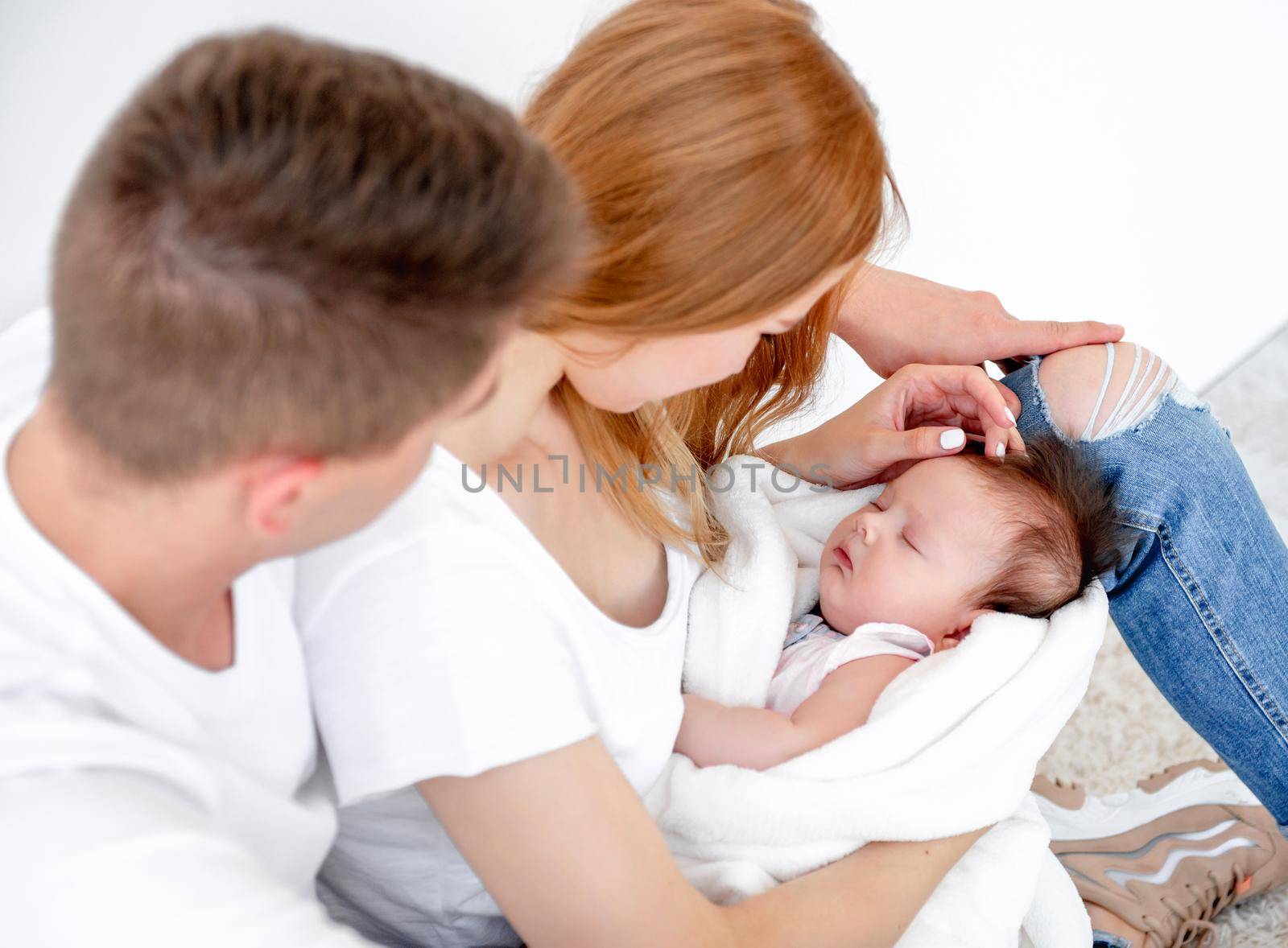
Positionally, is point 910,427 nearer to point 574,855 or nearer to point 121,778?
point 574,855

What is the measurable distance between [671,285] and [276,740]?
1.58 ft

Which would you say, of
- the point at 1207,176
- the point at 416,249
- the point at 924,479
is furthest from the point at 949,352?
the point at 1207,176

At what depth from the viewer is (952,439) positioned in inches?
53.4

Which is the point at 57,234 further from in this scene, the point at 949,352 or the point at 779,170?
the point at 949,352

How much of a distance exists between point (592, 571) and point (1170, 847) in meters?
1.04

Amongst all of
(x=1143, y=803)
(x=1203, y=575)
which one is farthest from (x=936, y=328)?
(x=1143, y=803)

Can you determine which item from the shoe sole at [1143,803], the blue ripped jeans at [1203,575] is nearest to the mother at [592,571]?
the blue ripped jeans at [1203,575]

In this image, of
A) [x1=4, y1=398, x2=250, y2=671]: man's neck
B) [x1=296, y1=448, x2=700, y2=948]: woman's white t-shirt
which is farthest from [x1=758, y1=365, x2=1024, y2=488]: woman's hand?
[x1=4, y1=398, x2=250, y2=671]: man's neck

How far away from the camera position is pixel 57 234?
0.60 meters

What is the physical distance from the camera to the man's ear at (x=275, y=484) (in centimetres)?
62

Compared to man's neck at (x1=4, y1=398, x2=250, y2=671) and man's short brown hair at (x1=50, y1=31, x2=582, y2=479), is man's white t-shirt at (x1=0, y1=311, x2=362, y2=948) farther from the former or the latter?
man's short brown hair at (x1=50, y1=31, x2=582, y2=479)

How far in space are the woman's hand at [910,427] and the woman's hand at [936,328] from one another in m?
0.07

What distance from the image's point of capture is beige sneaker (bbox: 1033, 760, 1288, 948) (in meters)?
1.48

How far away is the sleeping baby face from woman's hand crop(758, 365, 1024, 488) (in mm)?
36
